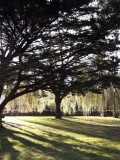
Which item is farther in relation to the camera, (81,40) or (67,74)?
(67,74)

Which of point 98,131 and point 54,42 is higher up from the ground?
point 54,42

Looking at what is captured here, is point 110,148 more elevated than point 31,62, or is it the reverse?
point 31,62

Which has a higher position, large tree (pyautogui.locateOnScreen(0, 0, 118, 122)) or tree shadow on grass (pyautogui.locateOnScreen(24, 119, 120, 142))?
large tree (pyautogui.locateOnScreen(0, 0, 118, 122))

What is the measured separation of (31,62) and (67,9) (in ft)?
7.78

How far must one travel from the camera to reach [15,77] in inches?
477

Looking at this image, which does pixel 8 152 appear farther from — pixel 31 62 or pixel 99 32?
pixel 99 32

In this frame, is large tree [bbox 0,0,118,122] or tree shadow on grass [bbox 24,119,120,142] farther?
tree shadow on grass [bbox 24,119,120,142]

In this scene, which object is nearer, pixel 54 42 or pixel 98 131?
pixel 54 42

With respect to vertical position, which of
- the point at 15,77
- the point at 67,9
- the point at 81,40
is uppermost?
the point at 67,9

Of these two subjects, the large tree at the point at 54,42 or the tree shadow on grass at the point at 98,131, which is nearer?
the large tree at the point at 54,42

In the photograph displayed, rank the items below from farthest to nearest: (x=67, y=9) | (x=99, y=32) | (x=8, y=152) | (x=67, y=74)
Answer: (x=67, y=74)
(x=99, y=32)
(x=67, y=9)
(x=8, y=152)

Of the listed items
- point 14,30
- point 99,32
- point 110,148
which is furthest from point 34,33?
point 110,148

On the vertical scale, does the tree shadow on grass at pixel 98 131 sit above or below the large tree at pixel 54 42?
below

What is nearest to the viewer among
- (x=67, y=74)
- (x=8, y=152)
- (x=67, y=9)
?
(x=8, y=152)
